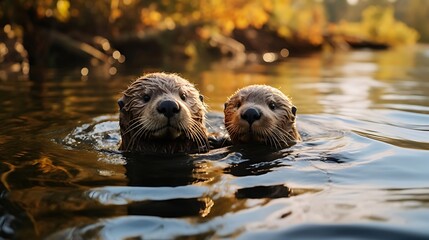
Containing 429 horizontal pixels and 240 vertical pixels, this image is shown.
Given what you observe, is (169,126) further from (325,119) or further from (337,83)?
(337,83)

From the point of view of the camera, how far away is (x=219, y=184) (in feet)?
12.8

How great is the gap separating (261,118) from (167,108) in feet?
3.50

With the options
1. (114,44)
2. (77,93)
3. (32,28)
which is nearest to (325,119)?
(77,93)

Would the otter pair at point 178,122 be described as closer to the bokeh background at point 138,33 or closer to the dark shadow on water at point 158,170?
the dark shadow on water at point 158,170

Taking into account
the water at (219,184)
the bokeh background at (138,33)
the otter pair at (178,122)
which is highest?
the bokeh background at (138,33)

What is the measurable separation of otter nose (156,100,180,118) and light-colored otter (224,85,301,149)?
844 mm

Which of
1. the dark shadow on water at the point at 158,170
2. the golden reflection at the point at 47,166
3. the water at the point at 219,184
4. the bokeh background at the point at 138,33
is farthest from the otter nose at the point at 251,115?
the bokeh background at the point at 138,33

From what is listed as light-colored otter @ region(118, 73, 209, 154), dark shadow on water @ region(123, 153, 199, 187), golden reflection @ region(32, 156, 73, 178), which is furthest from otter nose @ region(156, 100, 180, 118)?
golden reflection @ region(32, 156, 73, 178)

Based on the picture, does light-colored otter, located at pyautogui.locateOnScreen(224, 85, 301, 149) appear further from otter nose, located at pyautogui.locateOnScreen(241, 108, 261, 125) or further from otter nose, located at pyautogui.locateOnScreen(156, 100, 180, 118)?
otter nose, located at pyautogui.locateOnScreen(156, 100, 180, 118)

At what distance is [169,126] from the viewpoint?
4.87 meters

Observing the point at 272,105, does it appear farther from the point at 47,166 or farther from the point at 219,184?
the point at 47,166

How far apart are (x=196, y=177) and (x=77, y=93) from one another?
22.0 ft

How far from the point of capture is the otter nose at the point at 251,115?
5.32m

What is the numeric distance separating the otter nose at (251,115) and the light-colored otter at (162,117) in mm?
457
